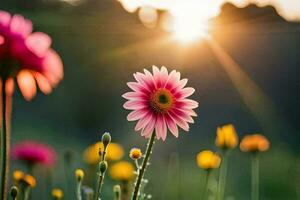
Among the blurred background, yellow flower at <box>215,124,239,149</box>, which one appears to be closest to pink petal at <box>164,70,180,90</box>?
yellow flower at <box>215,124,239,149</box>

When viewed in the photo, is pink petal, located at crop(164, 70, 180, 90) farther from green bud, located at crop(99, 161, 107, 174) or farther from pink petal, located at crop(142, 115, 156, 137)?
green bud, located at crop(99, 161, 107, 174)

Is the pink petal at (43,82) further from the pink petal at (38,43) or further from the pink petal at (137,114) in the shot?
the pink petal at (137,114)

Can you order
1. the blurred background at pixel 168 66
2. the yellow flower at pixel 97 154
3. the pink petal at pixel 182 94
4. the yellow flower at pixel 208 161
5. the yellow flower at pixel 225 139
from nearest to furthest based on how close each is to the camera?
the pink petal at pixel 182 94 → the yellow flower at pixel 225 139 → the yellow flower at pixel 208 161 → the yellow flower at pixel 97 154 → the blurred background at pixel 168 66

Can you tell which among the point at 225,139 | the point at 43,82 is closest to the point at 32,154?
the point at 225,139

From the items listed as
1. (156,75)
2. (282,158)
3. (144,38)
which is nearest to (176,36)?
(144,38)

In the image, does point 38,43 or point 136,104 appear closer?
point 38,43

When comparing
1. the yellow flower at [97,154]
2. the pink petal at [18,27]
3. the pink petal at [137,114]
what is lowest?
the pink petal at [137,114]

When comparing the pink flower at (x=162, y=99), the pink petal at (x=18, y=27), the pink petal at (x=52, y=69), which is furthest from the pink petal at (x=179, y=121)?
the pink petal at (x=18, y=27)

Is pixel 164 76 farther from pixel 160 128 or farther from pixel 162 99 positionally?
pixel 160 128
